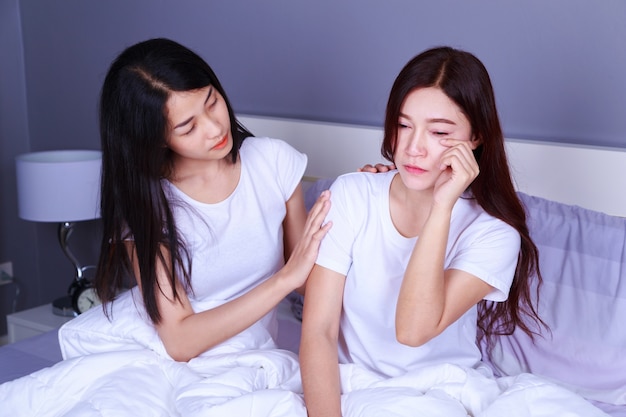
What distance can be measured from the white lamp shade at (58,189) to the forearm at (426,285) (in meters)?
1.39

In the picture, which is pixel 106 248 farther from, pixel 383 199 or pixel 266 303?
pixel 383 199

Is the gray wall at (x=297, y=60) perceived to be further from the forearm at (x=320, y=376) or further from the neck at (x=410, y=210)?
the forearm at (x=320, y=376)

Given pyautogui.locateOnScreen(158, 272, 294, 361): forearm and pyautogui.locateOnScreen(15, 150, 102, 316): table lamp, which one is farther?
pyautogui.locateOnScreen(15, 150, 102, 316): table lamp

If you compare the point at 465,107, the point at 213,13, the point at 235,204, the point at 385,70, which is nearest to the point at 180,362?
the point at 235,204

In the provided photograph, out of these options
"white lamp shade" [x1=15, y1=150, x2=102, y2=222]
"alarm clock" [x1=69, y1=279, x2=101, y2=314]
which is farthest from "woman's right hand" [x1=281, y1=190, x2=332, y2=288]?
"alarm clock" [x1=69, y1=279, x2=101, y2=314]

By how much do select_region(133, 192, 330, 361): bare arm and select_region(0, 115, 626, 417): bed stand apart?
0.07m

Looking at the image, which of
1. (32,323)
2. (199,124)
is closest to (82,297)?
(32,323)

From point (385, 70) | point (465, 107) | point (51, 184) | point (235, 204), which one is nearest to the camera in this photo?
point (465, 107)

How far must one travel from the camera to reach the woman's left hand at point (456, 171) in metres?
1.31

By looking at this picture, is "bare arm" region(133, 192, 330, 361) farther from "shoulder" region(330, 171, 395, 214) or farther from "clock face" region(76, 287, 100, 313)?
"clock face" region(76, 287, 100, 313)

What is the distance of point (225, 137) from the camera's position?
153 centimetres

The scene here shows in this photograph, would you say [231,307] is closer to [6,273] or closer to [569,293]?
[569,293]

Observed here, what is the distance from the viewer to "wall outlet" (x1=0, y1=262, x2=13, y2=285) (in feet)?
10.1

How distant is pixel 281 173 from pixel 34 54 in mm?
1817
